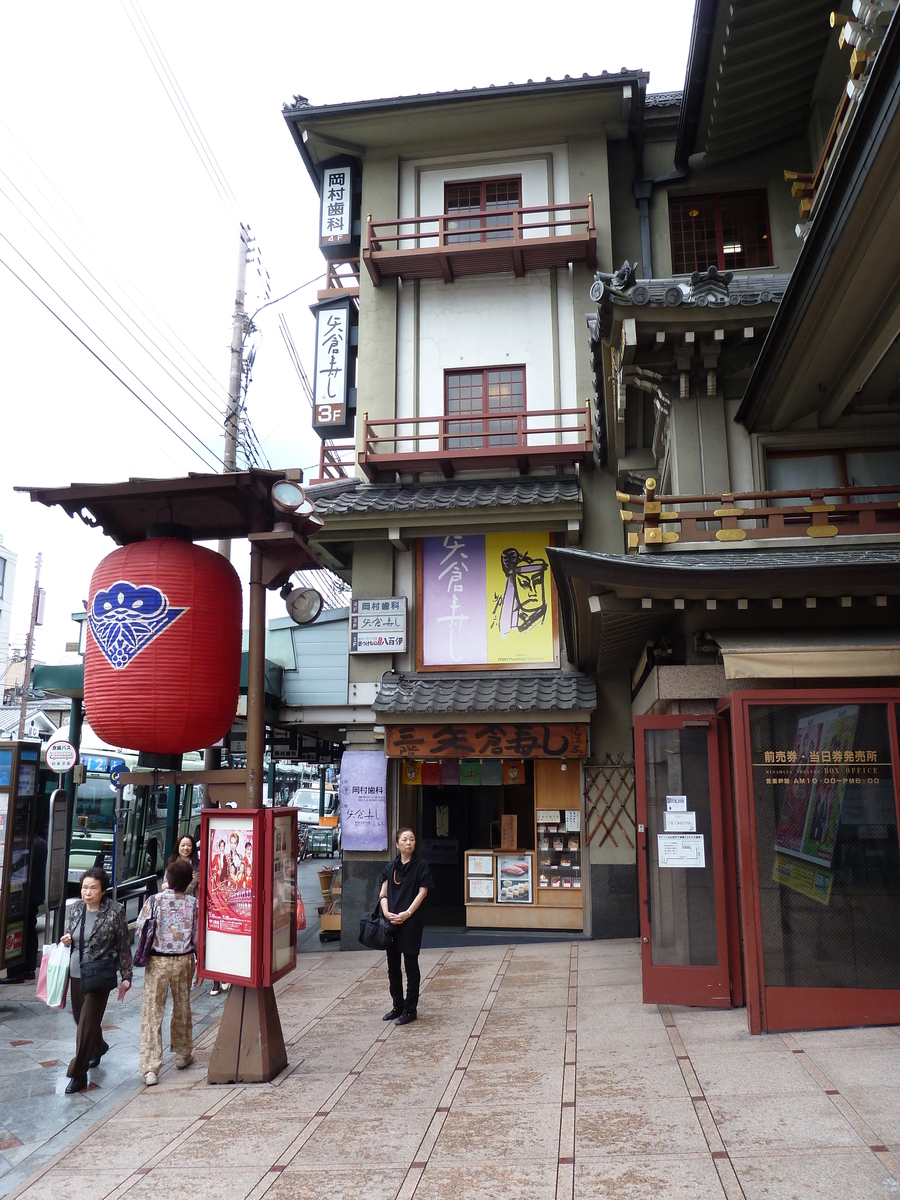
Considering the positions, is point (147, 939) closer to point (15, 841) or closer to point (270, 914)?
point (270, 914)

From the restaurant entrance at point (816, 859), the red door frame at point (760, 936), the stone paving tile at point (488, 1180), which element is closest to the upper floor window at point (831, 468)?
the red door frame at point (760, 936)

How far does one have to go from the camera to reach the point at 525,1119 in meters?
5.85

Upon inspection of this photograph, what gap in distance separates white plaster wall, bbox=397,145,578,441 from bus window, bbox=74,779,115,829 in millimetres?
12306

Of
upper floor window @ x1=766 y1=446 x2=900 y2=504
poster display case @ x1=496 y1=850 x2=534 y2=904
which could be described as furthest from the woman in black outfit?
upper floor window @ x1=766 y1=446 x2=900 y2=504

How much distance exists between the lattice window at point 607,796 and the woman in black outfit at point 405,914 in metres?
5.45

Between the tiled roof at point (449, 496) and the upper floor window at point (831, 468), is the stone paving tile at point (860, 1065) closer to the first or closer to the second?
the upper floor window at point (831, 468)

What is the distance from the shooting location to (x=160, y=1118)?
6.46m

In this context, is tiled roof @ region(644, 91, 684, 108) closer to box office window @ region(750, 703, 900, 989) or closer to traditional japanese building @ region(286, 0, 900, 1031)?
traditional japanese building @ region(286, 0, 900, 1031)

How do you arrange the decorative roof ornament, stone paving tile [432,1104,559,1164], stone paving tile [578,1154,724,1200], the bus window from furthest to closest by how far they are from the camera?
1. the bus window
2. the decorative roof ornament
3. stone paving tile [432,1104,559,1164]
4. stone paving tile [578,1154,724,1200]

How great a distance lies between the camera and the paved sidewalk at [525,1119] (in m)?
4.89

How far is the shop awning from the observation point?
7.60m

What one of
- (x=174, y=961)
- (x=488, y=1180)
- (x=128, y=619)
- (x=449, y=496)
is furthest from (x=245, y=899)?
(x=449, y=496)

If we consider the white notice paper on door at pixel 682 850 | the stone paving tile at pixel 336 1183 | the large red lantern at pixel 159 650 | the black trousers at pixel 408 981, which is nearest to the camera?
the stone paving tile at pixel 336 1183

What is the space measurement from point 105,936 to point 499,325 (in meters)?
12.2
